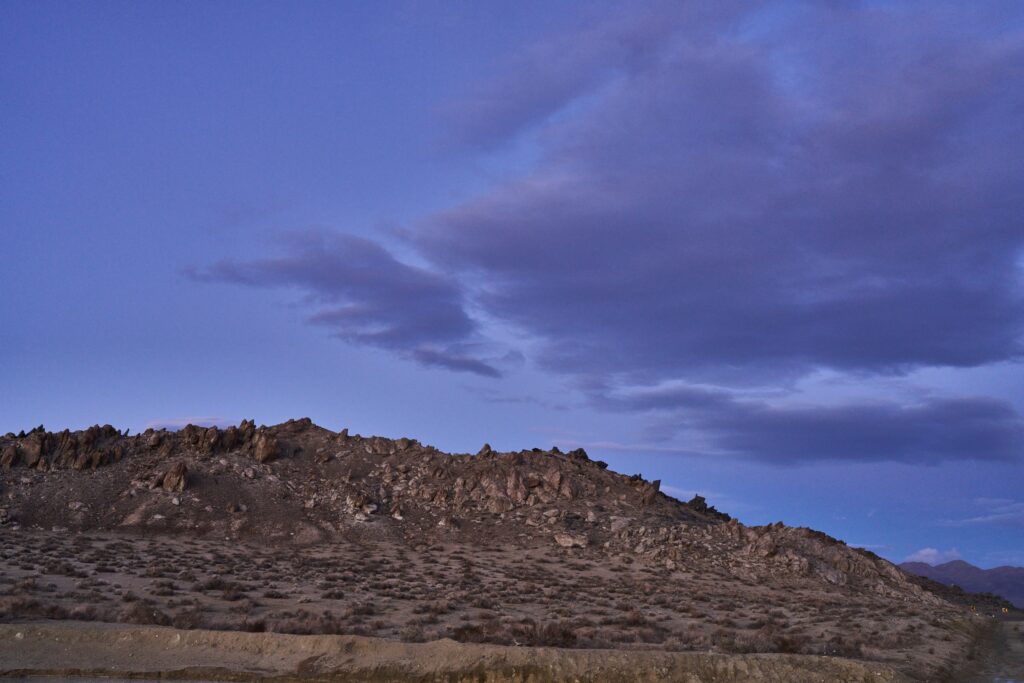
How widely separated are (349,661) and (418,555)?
2806 cm

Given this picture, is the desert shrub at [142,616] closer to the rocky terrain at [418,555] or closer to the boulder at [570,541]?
the rocky terrain at [418,555]

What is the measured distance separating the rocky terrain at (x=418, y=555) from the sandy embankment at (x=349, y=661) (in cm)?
308

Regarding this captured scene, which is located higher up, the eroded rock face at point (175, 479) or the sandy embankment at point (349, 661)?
the eroded rock face at point (175, 479)

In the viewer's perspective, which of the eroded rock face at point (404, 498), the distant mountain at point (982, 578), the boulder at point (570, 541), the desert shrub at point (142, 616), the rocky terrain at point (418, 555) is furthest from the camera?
the distant mountain at point (982, 578)

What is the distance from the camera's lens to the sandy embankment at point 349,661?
17078 mm

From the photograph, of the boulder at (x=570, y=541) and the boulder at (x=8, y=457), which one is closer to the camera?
the boulder at (x=570, y=541)

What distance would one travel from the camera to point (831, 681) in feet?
56.9

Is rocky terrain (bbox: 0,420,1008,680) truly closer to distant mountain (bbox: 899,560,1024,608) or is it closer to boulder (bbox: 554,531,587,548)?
boulder (bbox: 554,531,587,548)

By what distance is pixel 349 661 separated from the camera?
58.3ft

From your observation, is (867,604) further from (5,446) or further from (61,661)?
(5,446)

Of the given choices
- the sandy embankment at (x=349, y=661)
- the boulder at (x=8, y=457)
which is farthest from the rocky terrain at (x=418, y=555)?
the sandy embankment at (x=349, y=661)

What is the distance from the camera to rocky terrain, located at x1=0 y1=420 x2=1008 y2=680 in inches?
956

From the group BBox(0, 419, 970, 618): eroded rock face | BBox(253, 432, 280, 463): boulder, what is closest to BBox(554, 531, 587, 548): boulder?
BBox(0, 419, 970, 618): eroded rock face

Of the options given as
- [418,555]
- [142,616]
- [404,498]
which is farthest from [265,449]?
[142,616]
